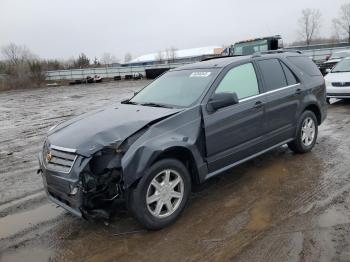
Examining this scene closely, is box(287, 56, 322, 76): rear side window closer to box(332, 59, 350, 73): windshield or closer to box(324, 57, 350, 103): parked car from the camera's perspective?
box(324, 57, 350, 103): parked car

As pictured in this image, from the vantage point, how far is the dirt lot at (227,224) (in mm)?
3699

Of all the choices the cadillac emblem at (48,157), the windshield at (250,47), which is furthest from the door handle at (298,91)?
the windshield at (250,47)

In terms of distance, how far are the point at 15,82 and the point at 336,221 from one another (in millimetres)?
46100

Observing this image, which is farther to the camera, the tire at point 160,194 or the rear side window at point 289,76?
the rear side window at point 289,76

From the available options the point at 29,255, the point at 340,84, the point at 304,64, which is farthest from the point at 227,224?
the point at 340,84

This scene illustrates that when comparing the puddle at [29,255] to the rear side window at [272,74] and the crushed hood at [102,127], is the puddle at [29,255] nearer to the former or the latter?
the crushed hood at [102,127]

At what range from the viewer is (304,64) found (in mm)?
6668

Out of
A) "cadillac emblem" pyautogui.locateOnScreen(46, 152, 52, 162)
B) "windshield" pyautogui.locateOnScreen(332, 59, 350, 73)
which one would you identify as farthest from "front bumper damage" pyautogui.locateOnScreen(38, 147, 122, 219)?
"windshield" pyautogui.locateOnScreen(332, 59, 350, 73)

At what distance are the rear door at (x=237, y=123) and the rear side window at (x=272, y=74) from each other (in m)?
0.22

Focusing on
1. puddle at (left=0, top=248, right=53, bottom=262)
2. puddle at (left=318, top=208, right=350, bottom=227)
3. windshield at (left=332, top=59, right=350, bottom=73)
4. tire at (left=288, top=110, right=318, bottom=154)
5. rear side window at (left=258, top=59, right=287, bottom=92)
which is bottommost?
puddle at (left=0, top=248, right=53, bottom=262)

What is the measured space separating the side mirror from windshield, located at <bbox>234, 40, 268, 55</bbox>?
15.3 meters

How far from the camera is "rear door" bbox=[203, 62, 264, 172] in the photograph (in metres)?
4.72

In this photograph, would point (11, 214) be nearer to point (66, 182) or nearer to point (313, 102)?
point (66, 182)

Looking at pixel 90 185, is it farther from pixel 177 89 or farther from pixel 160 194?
pixel 177 89
